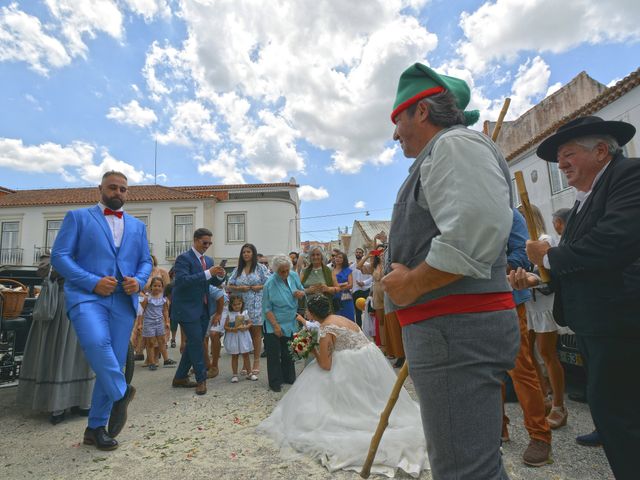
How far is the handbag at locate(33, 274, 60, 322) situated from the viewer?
417 cm

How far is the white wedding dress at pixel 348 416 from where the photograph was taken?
308 centimetres

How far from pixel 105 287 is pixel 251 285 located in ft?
11.5

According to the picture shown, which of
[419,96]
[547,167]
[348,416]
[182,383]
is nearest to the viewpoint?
[419,96]

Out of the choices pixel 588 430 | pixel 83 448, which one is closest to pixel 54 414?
pixel 83 448

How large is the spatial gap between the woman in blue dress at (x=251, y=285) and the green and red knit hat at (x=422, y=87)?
5.17 m

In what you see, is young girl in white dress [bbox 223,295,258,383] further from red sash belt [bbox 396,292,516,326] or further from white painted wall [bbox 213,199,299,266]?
white painted wall [bbox 213,199,299,266]

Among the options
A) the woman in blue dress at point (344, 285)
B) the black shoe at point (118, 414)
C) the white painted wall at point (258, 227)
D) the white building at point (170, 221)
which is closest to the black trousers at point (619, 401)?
the black shoe at point (118, 414)

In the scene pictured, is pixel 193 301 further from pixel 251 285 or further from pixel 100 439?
pixel 100 439

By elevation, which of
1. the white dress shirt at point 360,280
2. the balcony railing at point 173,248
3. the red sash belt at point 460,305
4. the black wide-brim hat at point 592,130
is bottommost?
the red sash belt at point 460,305

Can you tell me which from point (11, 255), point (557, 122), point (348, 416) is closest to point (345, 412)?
point (348, 416)

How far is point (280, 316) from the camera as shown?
5.92 metres

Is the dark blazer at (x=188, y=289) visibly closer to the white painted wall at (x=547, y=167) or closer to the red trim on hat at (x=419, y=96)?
the red trim on hat at (x=419, y=96)

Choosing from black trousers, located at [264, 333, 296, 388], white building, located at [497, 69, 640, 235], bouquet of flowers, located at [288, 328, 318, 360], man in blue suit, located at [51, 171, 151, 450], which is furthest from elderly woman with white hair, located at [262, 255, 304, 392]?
white building, located at [497, 69, 640, 235]

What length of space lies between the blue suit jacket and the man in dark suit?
1686 millimetres
